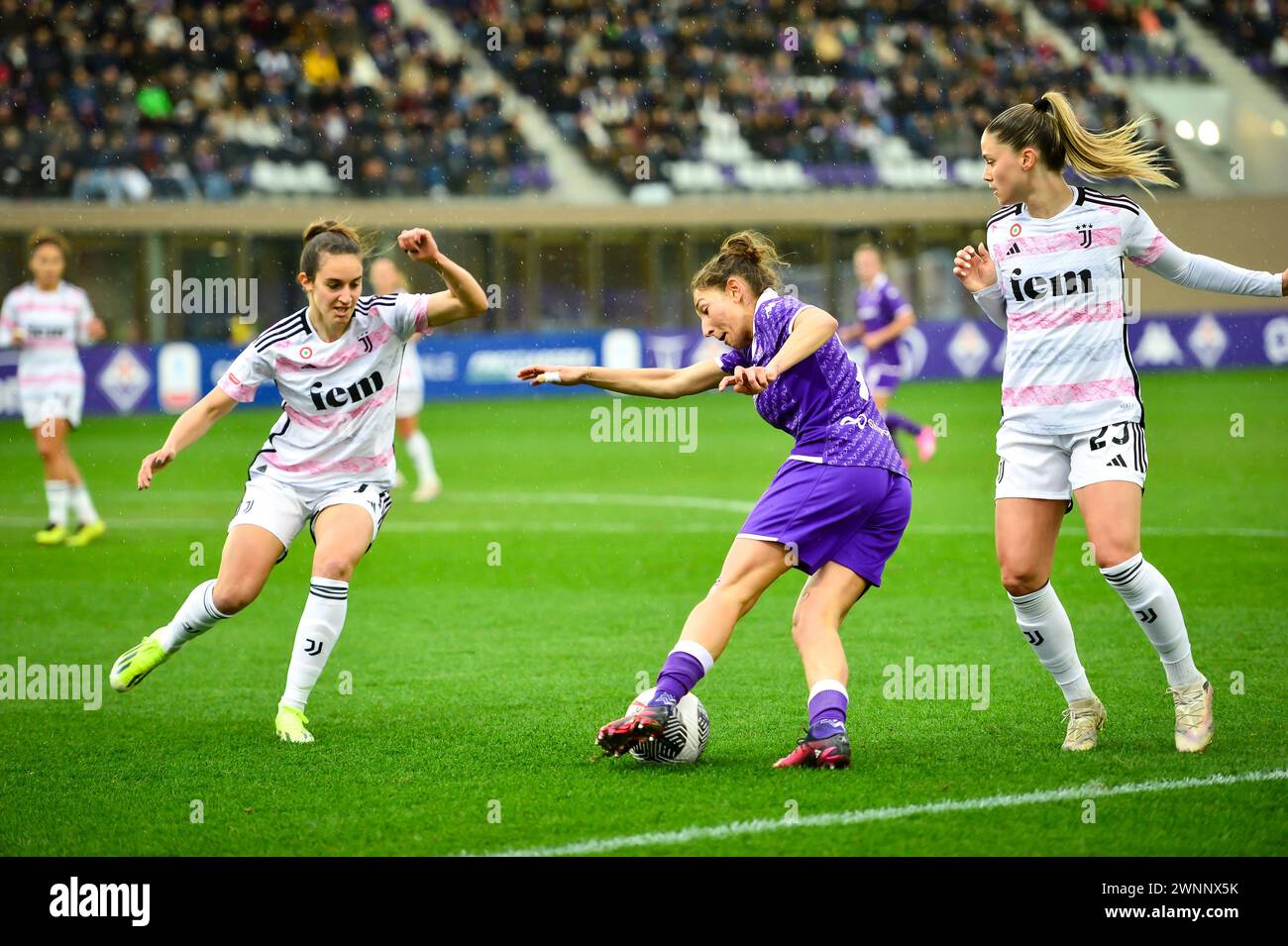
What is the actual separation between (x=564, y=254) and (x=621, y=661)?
24.7 m

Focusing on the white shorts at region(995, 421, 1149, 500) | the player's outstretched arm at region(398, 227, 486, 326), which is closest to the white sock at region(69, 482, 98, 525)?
the player's outstretched arm at region(398, 227, 486, 326)

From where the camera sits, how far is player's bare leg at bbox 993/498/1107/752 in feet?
18.2

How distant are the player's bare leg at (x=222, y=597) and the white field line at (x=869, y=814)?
2.18 meters

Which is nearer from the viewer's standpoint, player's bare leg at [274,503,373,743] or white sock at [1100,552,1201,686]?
white sock at [1100,552,1201,686]

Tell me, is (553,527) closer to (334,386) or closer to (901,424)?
(901,424)

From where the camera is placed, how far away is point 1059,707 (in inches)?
256

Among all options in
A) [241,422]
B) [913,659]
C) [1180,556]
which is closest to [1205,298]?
[241,422]

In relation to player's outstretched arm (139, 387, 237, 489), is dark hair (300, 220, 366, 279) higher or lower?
higher

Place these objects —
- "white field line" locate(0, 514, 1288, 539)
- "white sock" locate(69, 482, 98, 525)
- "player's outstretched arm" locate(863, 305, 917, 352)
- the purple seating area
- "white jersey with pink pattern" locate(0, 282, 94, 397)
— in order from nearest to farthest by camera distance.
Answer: "white field line" locate(0, 514, 1288, 539) → "white sock" locate(69, 482, 98, 525) → "white jersey with pink pattern" locate(0, 282, 94, 397) → "player's outstretched arm" locate(863, 305, 917, 352) → the purple seating area

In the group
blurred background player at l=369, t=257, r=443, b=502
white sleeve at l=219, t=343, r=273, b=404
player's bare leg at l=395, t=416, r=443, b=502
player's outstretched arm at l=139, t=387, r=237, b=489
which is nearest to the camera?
player's outstretched arm at l=139, t=387, r=237, b=489

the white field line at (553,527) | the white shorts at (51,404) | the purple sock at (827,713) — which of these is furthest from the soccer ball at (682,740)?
the white shorts at (51,404)

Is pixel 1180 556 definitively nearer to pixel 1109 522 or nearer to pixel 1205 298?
pixel 1109 522

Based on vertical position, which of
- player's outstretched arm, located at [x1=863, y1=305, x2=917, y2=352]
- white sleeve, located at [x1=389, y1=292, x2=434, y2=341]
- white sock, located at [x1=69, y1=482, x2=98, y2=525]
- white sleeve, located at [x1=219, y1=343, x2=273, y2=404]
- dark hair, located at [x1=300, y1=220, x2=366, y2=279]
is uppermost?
player's outstretched arm, located at [x1=863, y1=305, x2=917, y2=352]

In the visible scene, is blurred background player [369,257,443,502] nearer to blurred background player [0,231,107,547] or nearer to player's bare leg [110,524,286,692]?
blurred background player [0,231,107,547]
